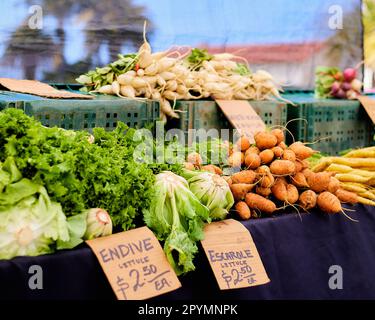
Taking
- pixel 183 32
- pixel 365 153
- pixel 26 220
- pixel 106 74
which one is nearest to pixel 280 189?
pixel 365 153

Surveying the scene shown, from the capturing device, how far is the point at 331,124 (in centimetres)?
467

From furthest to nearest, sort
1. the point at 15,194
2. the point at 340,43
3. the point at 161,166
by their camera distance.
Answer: the point at 340,43 < the point at 161,166 < the point at 15,194

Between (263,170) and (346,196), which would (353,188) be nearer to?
(346,196)

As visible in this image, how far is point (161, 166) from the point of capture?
2.76 meters

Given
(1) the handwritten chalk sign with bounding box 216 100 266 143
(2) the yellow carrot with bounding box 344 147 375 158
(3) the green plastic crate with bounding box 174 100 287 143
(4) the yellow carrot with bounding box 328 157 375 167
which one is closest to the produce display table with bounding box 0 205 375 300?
(4) the yellow carrot with bounding box 328 157 375 167

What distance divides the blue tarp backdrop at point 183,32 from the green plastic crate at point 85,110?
809 mm

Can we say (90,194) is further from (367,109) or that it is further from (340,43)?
(340,43)

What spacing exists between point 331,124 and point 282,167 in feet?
6.09

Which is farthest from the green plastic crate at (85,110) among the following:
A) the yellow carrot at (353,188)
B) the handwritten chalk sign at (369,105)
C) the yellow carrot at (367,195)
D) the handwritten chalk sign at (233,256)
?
the handwritten chalk sign at (369,105)

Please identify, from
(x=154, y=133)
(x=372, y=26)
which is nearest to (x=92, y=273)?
(x=154, y=133)

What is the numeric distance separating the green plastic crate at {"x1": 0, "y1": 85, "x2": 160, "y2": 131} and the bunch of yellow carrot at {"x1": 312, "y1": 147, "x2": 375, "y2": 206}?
1051mm

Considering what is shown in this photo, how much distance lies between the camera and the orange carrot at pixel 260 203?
2.84 m
